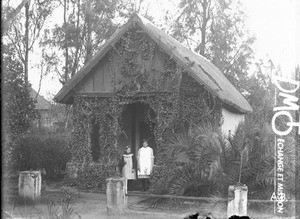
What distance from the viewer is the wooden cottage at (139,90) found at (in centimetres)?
1329

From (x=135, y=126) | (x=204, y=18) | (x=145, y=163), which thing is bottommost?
(x=145, y=163)

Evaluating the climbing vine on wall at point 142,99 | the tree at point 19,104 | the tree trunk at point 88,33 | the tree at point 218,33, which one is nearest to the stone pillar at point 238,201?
the climbing vine on wall at point 142,99

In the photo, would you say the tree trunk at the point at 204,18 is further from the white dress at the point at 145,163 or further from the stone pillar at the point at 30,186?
the stone pillar at the point at 30,186

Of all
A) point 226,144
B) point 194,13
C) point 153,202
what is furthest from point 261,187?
point 194,13

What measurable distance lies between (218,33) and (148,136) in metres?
11.4

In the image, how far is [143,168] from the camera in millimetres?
13148

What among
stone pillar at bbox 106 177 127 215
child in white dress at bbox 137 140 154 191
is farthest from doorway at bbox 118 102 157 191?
stone pillar at bbox 106 177 127 215

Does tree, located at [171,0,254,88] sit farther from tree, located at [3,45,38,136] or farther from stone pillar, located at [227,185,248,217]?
stone pillar, located at [227,185,248,217]

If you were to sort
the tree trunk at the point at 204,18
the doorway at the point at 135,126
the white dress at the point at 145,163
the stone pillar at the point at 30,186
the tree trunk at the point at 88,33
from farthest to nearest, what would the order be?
1. the tree trunk at the point at 204,18
2. the tree trunk at the point at 88,33
3. the doorway at the point at 135,126
4. the white dress at the point at 145,163
5. the stone pillar at the point at 30,186

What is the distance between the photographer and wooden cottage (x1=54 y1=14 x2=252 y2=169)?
1329 centimetres

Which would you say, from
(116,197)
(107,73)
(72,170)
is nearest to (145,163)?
(72,170)

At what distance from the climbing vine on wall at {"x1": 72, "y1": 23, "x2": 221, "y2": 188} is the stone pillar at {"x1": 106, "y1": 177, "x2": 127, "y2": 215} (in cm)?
334

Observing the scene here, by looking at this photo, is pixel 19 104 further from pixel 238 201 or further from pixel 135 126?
pixel 238 201

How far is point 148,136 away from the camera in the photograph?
56.5 feet
